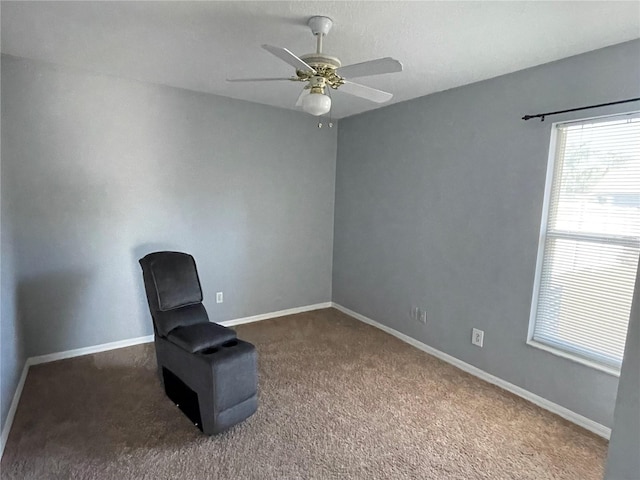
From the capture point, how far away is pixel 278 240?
4227 mm

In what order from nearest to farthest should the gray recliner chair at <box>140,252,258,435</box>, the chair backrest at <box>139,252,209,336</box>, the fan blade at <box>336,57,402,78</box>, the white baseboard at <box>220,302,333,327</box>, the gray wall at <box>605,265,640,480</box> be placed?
the gray wall at <box>605,265,640,480</box> < the fan blade at <box>336,57,402,78</box> < the gray recliner chair at <box>140,252,258,435</box> < the chair backrest at <box>139,252,209,336</box> < the white baseboard at <box>220,302,333,327</box>

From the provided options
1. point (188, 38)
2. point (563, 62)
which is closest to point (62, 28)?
Answer: point (188, 38)

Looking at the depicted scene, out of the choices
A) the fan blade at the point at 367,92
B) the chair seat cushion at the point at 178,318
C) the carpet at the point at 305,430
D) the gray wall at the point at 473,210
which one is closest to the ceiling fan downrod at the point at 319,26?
the fan blade at the point at 367,92

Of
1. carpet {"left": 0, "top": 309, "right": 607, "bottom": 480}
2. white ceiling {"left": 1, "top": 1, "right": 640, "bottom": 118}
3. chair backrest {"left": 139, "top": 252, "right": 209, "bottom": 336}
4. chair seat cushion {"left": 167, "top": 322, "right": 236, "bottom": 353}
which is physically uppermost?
white ceiling {"left": 1, "top": 1, "right": 640, "bottom": 118}

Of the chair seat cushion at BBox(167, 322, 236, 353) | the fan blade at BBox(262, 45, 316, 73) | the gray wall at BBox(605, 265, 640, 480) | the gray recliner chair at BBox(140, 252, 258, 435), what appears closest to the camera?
the gray wall at BBox(605, 265, 640, 480)

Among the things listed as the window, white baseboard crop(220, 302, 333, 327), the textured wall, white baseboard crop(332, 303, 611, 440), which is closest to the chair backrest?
the textured wall

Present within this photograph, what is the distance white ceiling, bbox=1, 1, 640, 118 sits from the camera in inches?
72.9

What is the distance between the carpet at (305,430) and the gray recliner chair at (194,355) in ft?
0.40

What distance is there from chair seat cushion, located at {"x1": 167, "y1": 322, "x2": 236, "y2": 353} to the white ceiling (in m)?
1.90

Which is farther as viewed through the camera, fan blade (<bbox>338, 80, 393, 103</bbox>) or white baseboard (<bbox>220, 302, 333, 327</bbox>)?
white baseboard (<bbox>220, 302, 333, 327</bbox>)

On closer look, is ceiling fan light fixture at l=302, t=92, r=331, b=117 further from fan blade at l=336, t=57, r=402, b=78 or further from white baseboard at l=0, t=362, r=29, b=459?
white baseboard at l=0, t=362, r=29, b=459

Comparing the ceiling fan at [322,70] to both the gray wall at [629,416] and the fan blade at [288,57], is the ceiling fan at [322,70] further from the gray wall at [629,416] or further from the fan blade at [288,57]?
the gray wall at [629,416]

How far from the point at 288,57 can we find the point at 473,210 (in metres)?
2.05

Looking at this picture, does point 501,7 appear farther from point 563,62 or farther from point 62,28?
point 62,28
